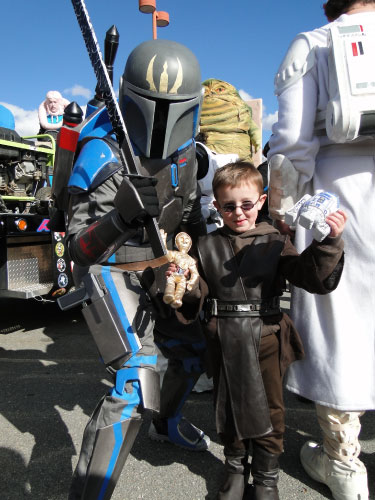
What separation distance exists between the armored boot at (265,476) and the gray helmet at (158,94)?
4.39ft

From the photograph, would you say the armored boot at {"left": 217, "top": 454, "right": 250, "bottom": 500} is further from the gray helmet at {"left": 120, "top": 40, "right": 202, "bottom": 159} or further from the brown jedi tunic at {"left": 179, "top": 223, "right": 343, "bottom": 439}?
the gray helmet at {"left": 120, "top": 40, "right": 202, "bottom": 159}

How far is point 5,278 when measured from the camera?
392 cm

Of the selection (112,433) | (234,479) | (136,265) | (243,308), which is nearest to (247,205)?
(243,308)

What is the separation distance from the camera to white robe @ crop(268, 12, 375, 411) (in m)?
1.80

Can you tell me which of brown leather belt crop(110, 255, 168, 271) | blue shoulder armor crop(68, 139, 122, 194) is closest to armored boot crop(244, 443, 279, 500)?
brown leather belt crop(110, 255, 168, 271)

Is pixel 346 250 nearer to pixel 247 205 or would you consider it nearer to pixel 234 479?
pixel 247 205

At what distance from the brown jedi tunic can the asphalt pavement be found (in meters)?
0.49

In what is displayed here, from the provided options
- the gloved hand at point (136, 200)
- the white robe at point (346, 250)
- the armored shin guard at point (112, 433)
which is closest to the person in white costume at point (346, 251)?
the white robe at point (346, 250)

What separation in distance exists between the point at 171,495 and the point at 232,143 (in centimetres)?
337

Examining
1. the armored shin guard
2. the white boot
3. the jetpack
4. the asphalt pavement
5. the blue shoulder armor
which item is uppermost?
the jetpack

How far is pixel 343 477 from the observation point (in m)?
1.84

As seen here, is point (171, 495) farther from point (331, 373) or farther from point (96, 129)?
point (96, 129)

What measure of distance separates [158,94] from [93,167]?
417mm

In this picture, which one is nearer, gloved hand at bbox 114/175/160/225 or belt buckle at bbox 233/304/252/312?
gloved hand at bbox 114/175/160/225
